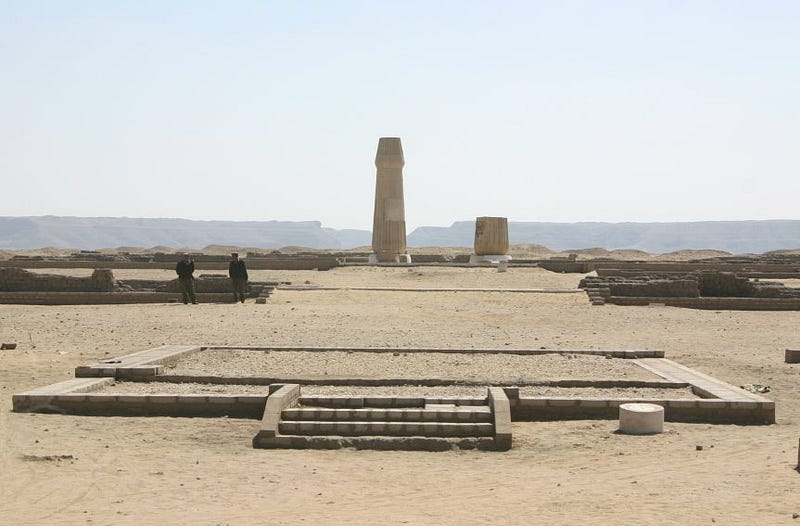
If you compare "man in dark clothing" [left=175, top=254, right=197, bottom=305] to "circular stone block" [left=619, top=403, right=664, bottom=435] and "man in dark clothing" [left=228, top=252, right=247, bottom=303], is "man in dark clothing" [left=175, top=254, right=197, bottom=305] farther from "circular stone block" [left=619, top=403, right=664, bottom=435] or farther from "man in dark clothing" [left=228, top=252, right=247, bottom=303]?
"circular stone block" [left=619, top=403, right=664, bottom=435]

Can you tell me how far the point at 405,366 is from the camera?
1228 cm

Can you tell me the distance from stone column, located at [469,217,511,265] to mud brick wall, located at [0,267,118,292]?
1599 cm

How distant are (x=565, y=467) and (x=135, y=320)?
40.6 feet

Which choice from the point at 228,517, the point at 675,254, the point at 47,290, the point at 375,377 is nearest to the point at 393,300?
the point at 47,290

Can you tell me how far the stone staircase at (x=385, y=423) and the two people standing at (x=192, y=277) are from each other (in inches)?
489

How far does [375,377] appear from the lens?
11258mm

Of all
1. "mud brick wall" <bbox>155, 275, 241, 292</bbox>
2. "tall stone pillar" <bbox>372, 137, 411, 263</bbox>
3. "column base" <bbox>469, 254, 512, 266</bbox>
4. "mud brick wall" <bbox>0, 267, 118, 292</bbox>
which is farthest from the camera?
"tall stone pillar" <bbox>372, 137, 411, 263</bbox>

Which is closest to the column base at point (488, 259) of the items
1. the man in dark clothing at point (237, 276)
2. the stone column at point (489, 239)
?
the stone column at point (489, 239)

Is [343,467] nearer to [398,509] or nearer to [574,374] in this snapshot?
[398,509]

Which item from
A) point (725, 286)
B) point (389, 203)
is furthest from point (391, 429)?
point (389, 203)

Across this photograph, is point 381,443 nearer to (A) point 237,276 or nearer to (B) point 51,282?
(A) point 237,276

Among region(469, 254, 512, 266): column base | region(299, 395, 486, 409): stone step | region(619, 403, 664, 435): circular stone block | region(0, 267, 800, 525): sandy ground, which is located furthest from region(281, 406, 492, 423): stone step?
region(469, 254, 512, 266): column base

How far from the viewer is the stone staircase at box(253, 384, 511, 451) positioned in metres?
8.84

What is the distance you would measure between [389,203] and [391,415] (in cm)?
2741
